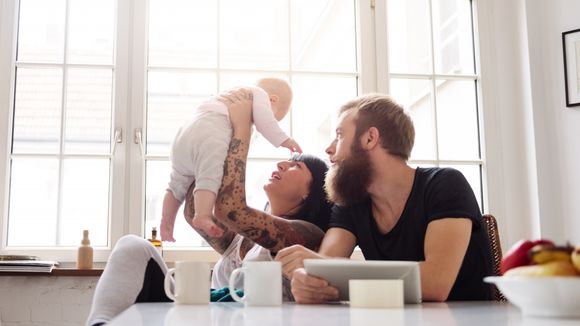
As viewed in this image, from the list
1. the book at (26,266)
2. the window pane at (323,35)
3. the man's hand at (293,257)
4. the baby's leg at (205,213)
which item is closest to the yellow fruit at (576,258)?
the man's hand at (293,257)

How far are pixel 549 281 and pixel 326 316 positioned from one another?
0.35 m

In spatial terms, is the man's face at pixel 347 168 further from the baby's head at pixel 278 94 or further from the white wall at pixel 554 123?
the white wall at pixel 554 123

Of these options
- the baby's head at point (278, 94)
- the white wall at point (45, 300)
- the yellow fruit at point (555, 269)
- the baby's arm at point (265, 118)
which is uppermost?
the baby's head at point (278, 94)

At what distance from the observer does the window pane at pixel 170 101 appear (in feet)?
11.5

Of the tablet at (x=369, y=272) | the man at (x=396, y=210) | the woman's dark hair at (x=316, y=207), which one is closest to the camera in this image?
the tablet at (x=369, y=272)

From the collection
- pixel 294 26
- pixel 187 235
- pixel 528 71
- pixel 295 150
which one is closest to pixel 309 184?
pixel 295 150

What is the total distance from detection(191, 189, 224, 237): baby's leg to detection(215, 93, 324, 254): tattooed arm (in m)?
0.03

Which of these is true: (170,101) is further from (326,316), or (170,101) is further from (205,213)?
(326,316)

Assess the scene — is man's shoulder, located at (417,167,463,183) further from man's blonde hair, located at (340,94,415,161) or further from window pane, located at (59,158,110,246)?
window pane, located at (59,158,110,246)

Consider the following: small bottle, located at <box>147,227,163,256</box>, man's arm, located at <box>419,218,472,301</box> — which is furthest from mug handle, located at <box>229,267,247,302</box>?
small bottle, located at <box>147,227,163,256</box>

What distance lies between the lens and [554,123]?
3.55 m

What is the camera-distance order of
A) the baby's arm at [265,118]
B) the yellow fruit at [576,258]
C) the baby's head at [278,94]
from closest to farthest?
the yellow fruit at [576,258] → the baby's arm at [265,118] → the baby's head at [278,94]

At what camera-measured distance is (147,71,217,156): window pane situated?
11.5ft

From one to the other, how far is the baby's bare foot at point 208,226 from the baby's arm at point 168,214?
0.23 m
